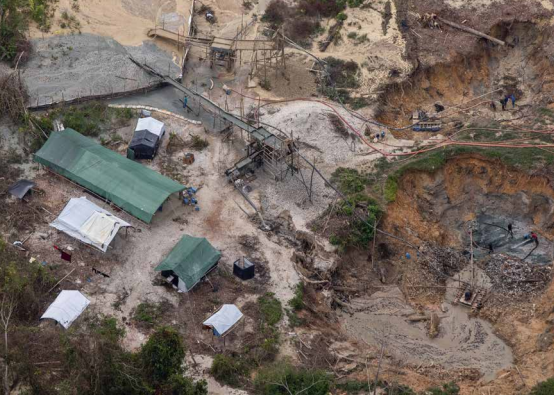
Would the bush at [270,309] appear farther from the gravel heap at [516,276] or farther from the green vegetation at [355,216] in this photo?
the gravel heap at [516,276]

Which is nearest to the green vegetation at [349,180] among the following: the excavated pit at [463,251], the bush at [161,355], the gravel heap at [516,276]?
the excavated pit at [463,251]

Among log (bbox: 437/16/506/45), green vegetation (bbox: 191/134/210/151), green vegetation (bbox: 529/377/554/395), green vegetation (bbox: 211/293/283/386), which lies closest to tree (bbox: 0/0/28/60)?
green vegetation (bbox: 191/134/210/151)

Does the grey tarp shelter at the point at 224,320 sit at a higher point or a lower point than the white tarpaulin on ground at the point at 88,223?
lower

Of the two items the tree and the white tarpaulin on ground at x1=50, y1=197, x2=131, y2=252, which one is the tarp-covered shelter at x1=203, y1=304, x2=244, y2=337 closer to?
the white tarpaulin on ground at x1=50, y1=197, x2=131, y2=252

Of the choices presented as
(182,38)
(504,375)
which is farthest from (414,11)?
(504,375)

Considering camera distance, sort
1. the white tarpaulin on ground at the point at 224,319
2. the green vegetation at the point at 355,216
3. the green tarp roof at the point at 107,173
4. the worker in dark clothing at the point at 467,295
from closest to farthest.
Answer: the white tarpaulin on ground at the point at 224,319, the green tarp roof at the point at 107,173, the worker in dark clothing at the point at 467,295, the green vegetation at the point at 355,216
